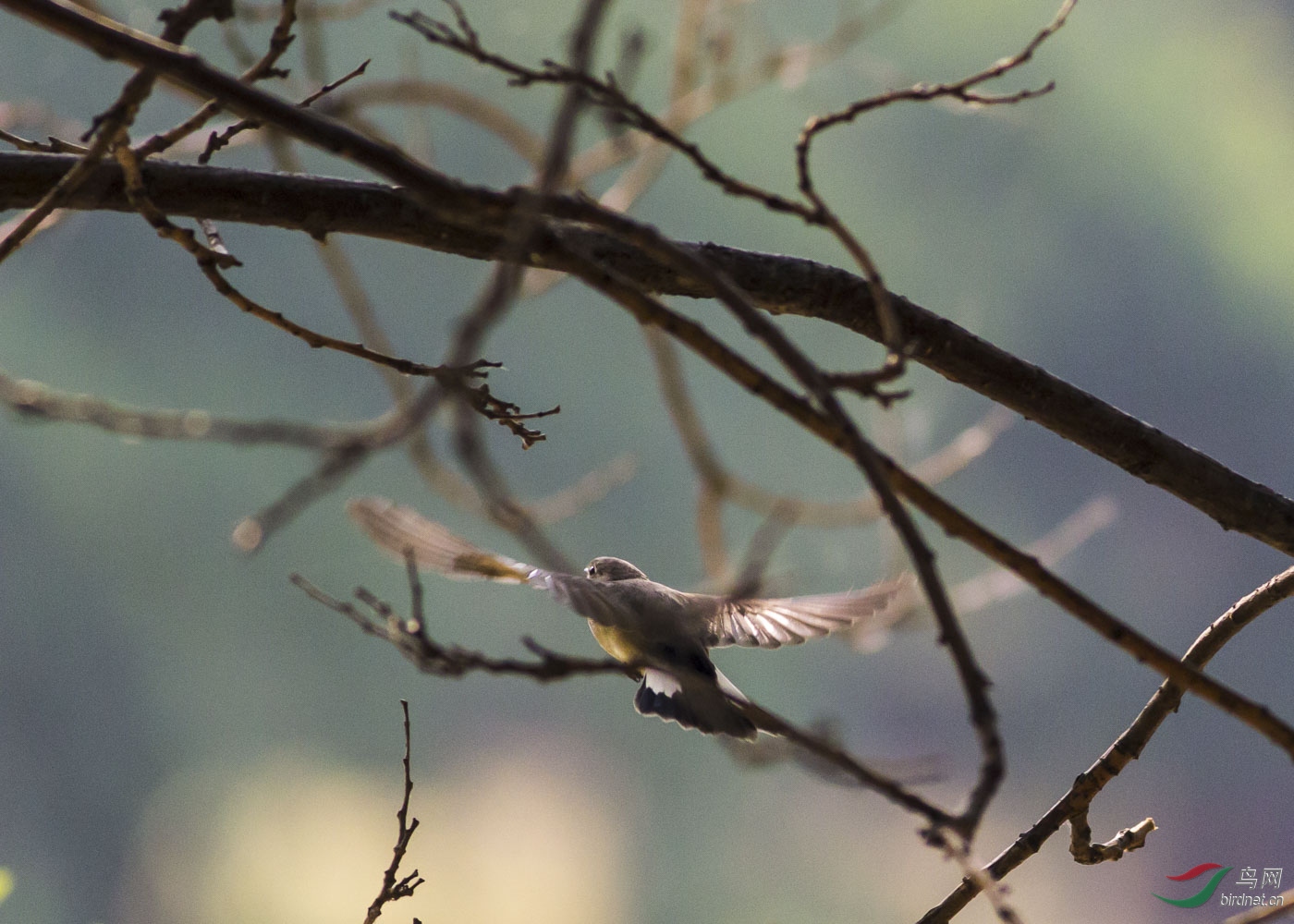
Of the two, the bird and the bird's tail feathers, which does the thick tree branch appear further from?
the bird's tail feathers

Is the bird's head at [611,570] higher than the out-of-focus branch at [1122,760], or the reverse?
the bird's head at [611,570]

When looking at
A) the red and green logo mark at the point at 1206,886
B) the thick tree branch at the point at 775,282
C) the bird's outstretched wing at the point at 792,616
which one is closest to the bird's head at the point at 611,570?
the bird's outstretched wing at the point at 792,616

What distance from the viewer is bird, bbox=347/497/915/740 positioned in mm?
823

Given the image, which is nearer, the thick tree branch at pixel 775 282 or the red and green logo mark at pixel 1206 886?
the thick tree branch at pixel 775 282

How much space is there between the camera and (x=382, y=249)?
2482 mm

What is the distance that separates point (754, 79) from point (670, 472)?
1.16 m

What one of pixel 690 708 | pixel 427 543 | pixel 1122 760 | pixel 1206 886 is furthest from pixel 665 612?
pixel 1206 886

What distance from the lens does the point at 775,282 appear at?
0.79m

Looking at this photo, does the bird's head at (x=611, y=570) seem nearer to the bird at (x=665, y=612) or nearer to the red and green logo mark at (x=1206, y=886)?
the bird at (x=665, y=612)

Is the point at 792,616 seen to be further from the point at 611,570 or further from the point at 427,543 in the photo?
the point at 427,543

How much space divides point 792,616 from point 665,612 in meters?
0.12

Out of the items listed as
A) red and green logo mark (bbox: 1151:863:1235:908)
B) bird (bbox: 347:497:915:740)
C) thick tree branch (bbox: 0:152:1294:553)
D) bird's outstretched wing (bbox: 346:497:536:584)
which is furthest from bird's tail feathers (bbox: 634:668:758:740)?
red and green logo mark (bbox: 1151:863:1235:908)

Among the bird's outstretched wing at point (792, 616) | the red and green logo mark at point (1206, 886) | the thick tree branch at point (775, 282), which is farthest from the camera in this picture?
the red and green logo mark at point (1206, 886)

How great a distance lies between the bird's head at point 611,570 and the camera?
42.0 inches
